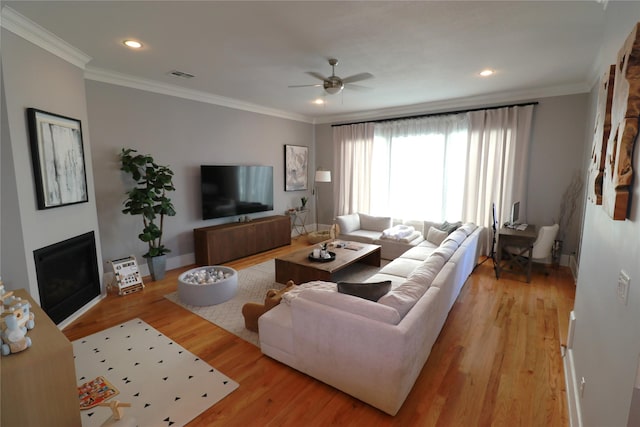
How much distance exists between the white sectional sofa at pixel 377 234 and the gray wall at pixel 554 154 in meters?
1.93

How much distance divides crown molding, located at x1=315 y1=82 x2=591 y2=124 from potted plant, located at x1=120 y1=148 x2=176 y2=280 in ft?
13.5

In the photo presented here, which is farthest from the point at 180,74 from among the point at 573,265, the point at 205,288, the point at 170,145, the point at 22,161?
the point at 573,265

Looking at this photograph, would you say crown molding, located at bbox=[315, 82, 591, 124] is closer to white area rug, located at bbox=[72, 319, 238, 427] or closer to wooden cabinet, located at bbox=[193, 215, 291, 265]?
wooden cabinet, located at bbox=[193, 215, 291, 265]

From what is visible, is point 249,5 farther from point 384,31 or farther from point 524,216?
point 524,216

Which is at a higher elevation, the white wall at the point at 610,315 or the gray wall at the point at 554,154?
the gray wall at the point at 554,154

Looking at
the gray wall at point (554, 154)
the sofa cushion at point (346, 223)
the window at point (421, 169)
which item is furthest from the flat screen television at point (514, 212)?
the sofa cushion at point (346, 223)

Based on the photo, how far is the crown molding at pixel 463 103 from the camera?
172 inches

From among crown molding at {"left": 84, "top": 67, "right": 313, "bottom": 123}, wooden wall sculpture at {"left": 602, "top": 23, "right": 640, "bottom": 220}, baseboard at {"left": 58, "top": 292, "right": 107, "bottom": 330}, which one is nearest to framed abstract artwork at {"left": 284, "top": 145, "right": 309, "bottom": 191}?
crown molding at {"left": 84, "top": 67, "right": 313, "bottom": 123}

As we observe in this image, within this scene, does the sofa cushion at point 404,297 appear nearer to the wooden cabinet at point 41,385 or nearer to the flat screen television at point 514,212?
the wooden cabinet at point 41,385

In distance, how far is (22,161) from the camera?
98.9 inches

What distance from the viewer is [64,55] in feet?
9.80

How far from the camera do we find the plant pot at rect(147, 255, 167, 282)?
4.16 meters

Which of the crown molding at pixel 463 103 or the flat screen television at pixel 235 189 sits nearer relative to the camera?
the crown molding at pixel 463 103

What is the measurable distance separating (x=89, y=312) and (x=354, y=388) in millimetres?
3119
